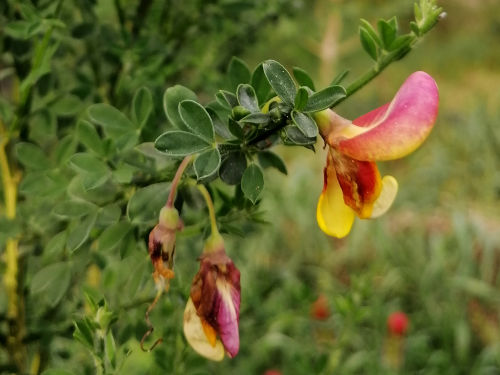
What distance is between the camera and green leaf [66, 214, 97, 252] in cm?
57

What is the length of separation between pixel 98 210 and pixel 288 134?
0.22m

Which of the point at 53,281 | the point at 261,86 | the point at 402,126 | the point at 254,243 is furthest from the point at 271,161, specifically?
the point at 254,243

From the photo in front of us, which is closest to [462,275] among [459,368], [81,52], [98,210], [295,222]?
[459,368]

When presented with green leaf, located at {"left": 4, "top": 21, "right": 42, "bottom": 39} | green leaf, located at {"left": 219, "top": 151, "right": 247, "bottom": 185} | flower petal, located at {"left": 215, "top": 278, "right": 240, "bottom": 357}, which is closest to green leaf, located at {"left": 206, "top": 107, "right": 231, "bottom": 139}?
green leaf, located at {"left": 219, "top": 151, "right": 247, "bottom": 185}

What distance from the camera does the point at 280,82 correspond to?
18.2 inches

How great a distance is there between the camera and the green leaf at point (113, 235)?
0.58 meters

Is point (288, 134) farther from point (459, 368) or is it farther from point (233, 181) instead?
point (459, 368)

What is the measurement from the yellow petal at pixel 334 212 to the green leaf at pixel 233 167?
0.23ft

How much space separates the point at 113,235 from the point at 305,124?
0.75 ft

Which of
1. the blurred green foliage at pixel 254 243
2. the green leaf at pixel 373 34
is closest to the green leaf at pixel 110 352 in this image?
the blurred green foliage at pixel 254 243

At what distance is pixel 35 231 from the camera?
28.9 inches

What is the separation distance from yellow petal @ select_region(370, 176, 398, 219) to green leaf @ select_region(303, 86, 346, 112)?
78 mm

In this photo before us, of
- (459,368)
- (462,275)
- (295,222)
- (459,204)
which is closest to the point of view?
(459,368)

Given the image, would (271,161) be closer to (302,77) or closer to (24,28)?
(302,77)
